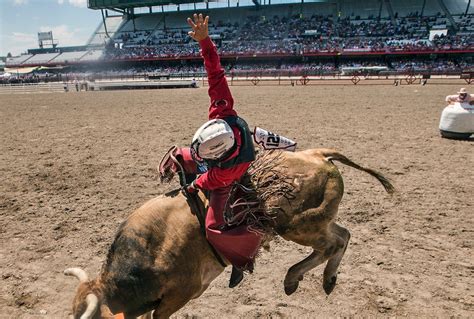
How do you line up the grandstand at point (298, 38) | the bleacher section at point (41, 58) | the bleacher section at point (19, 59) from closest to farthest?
the grandstand at point (298, 38), the bleacher section at point (41, 58), the bleacher section at point (19, 59)

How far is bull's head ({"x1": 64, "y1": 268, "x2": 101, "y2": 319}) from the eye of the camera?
261 cm

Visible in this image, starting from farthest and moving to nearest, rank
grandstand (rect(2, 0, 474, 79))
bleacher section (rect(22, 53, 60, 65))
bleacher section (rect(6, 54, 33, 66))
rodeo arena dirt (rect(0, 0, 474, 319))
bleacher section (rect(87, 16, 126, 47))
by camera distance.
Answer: bleacher section (rect(6, 54, 33, 66)), bleacher section (rect(22, 53, 60, 65)), bleacher section (rect(87, 16, 126, 47)), grandstand (rect(2, 0, 474, 79)), rodeo arena dirt (rect(0, 0, 474, 319))

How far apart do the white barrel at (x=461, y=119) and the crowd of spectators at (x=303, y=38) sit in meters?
38.1

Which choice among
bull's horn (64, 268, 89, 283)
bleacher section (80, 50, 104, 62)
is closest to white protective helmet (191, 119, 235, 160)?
bull's horn (64, 268, 89, 283)

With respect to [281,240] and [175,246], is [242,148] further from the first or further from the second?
[281,240]

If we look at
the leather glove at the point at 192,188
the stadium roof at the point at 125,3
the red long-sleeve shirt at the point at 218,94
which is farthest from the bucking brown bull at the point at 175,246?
the stadium roof at the point at 125,3

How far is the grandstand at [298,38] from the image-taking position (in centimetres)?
4578

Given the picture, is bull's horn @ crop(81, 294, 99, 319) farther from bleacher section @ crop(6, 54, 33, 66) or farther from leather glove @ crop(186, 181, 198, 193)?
bleacher section @ crop(6, 54, 33, 66)

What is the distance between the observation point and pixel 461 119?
10.5m

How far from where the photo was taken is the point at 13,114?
18750 mm

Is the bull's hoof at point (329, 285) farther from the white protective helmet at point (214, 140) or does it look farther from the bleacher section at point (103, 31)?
the bleacher section at point (103, 31)

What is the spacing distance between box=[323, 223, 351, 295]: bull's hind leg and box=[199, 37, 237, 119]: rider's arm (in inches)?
59.9

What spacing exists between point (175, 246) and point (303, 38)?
5481 cm

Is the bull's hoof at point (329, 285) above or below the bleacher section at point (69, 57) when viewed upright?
below
